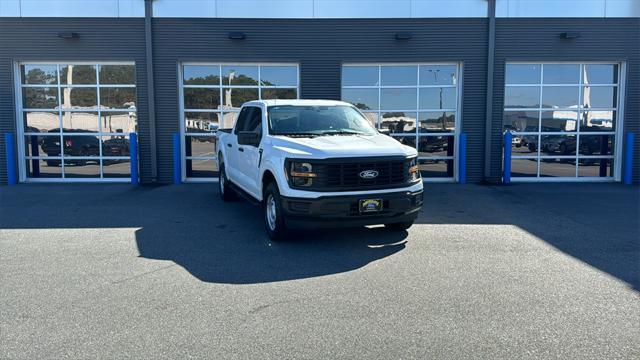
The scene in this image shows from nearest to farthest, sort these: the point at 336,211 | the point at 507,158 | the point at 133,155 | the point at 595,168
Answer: the point at 336,211
the point at 133,155
the point at 507,158
the point at 595,168

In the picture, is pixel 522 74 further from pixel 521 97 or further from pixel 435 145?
pixel 435 145

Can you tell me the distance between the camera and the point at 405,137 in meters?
14.0

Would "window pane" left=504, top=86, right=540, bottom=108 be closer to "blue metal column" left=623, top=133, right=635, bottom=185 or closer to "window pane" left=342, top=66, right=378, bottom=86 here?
"blue metal column" left=623, top=133, right=635, bottom=185

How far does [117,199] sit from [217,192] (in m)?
2.22

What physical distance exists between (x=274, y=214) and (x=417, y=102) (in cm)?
771

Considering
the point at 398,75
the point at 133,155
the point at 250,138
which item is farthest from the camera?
the point at 398,75

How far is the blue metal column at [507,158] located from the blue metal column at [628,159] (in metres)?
3.15

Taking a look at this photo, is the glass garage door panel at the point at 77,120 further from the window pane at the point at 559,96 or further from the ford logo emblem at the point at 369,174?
the window pane at the point at 559,96

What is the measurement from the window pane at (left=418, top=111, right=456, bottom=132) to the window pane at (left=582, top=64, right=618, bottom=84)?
380 cm

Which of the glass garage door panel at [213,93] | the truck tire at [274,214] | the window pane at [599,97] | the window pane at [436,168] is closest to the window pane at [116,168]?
the glass garage door panel at [213,93]

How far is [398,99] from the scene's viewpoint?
1384cm

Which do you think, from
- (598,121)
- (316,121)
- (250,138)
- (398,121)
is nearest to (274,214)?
(250,138)

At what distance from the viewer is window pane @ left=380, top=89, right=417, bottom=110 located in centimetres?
1381

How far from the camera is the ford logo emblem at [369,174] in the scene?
6945 mm
